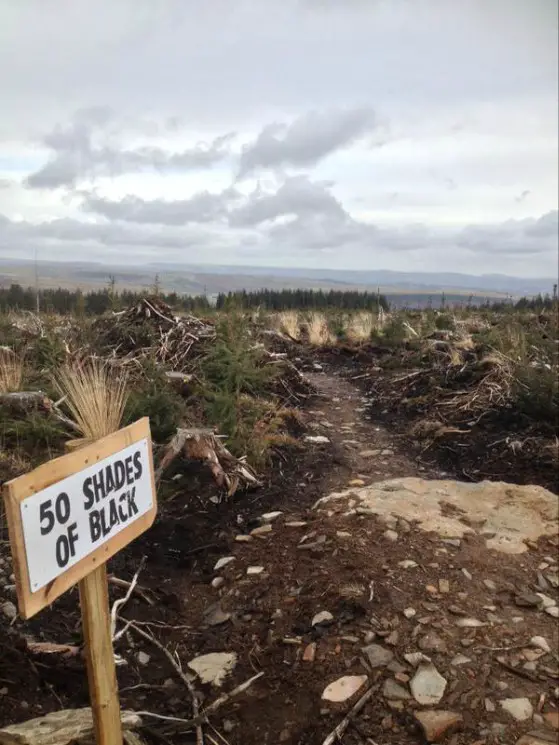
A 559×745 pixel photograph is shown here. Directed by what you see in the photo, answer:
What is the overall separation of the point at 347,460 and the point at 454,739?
3134 millimetres

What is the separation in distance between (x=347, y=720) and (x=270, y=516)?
185 cm

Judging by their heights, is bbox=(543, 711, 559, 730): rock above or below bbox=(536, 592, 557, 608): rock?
below

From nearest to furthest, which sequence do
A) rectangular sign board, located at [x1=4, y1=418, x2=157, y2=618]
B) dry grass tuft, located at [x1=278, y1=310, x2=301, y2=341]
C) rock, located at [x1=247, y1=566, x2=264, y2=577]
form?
rectangular sign board, located at [x1=4, y1=418, x2=157, y2=618], rock, located at [x1=247, y1=566, x2=264, y2=577], dry grass tuft, located at [x1=278, y1=310, x2=301, y2=341]

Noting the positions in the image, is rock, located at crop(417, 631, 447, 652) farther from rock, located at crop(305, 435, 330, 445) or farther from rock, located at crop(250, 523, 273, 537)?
rock, located at crop(305, 435, 330, 445)

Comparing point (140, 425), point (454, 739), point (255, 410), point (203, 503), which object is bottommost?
point (454, 739)

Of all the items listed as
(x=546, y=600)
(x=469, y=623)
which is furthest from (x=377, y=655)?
(x=546, y=600)

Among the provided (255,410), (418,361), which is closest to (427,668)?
(255,410)

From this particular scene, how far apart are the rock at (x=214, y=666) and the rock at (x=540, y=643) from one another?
4.52ft

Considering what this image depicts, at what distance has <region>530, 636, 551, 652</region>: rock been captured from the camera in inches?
105

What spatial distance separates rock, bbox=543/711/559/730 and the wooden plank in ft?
5.34

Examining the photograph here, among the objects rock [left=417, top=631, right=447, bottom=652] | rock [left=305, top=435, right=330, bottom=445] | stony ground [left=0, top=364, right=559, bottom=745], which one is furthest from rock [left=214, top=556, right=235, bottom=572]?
rock [left=305, top=435, right=330, bottom=445]

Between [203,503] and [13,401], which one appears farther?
[13,401]

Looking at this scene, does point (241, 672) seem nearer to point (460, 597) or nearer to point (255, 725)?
point (255, 725)

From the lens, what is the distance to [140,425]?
1768 millimetres
